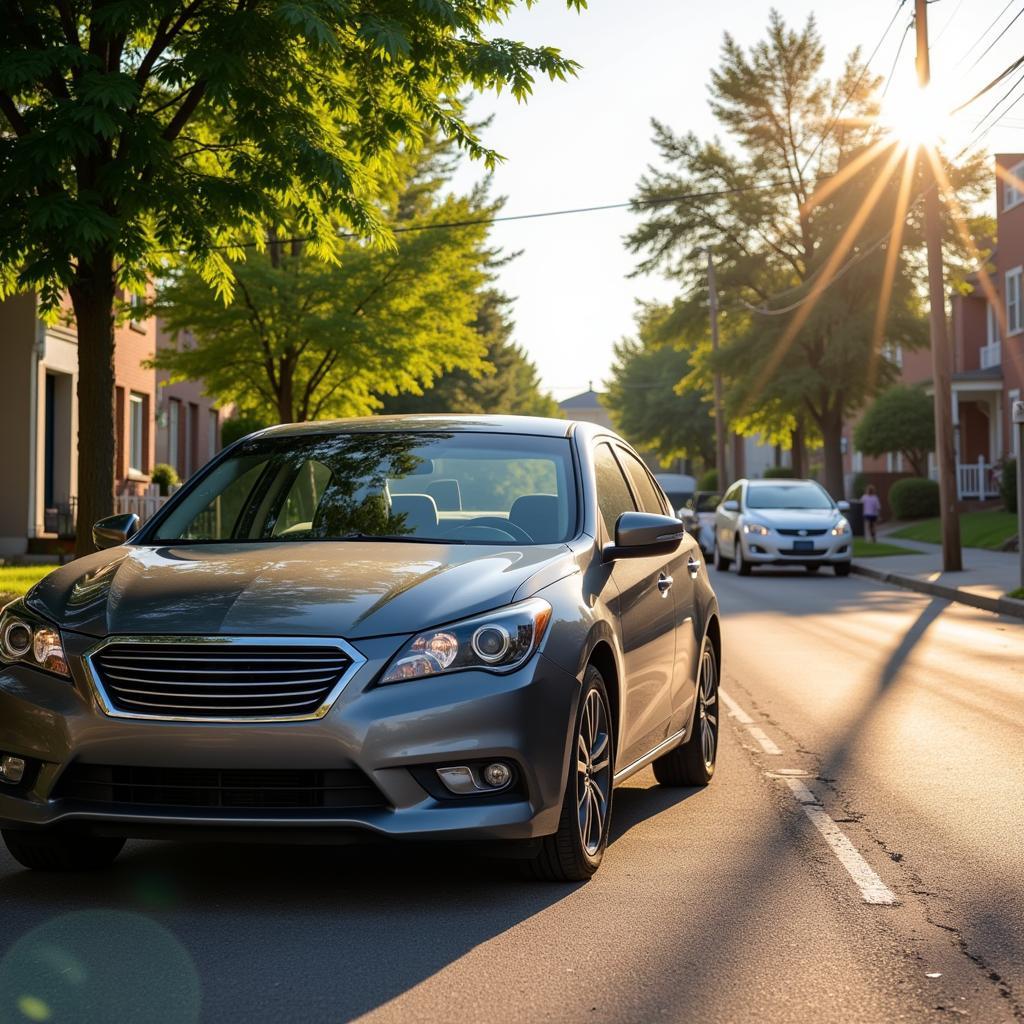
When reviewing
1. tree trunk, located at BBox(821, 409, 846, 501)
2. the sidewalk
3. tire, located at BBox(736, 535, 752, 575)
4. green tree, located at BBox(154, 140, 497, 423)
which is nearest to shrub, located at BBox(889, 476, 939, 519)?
tree trunk, located at BBox(821, 409, 846, 501)

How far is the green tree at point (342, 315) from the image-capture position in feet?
94.3

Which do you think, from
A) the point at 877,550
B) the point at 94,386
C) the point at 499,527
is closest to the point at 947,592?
the point at 877,550

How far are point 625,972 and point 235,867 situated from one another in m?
2.02

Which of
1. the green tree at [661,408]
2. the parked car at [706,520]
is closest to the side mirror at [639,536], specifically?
the parked car at [706,520]

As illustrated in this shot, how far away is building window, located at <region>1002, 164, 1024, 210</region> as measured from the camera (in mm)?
44625

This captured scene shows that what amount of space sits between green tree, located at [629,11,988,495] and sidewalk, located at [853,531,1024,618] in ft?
33.7

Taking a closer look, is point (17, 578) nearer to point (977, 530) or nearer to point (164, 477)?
point (164, 477)

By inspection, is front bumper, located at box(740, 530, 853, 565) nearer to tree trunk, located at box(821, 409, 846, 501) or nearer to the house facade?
the house facade

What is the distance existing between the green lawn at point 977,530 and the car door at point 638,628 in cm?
2885

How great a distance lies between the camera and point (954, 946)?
5355mm

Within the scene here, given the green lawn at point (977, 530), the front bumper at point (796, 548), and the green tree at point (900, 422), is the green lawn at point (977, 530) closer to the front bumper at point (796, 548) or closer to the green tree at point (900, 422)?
the green tree at point (900, 422)

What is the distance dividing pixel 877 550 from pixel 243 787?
1298 inches

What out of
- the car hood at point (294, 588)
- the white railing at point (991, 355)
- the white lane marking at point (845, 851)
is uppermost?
the white railing at point (991, 355)

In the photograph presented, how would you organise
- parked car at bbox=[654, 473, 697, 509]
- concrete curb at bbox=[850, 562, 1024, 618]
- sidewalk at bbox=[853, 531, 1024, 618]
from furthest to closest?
parked car at bbox=[654, 473, 697, 509] < sidewalk at bbox=[853, 531, 1024, 618] < concrete curb at bbox=[850, 562, 1024, 618]
